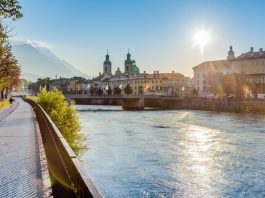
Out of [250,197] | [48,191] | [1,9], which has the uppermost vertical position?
[1,9]

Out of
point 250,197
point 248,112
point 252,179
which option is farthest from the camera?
point 248,112

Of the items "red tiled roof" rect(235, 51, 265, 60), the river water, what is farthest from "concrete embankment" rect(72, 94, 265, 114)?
the river water

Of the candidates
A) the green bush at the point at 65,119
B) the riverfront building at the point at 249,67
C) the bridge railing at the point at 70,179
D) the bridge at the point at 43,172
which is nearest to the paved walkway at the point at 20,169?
the bridge at the point at 43,172

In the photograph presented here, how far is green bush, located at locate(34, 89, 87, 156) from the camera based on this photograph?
25420 millimetres

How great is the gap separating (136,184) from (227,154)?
496 inches

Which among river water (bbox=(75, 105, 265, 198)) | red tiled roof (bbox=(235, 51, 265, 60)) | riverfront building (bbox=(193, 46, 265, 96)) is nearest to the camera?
river water (bbox=(75, 105, 265, 198))

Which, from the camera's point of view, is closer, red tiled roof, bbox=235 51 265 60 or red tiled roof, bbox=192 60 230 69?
red tiled roof, bbox=235 51 265 60

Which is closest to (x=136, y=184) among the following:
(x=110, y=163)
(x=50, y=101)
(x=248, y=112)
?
(x=110, y=163)

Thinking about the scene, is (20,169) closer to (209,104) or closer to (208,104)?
(209,104)

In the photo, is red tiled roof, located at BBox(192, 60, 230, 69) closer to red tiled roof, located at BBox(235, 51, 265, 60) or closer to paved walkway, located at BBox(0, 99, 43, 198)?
red tiled roof, located at BBox(235, 51, 265, 60)

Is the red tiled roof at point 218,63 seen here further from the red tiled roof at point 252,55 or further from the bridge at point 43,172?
the bridge at point 43,172

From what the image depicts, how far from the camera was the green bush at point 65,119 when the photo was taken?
83.4 ft

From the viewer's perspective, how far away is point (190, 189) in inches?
794

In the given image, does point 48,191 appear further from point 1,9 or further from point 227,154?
point 227,154
